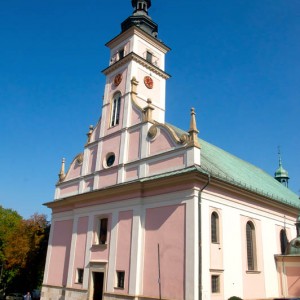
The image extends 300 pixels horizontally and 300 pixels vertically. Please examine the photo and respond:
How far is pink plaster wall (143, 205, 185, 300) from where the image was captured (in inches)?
699

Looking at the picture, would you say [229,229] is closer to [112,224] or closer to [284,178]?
[112,224]

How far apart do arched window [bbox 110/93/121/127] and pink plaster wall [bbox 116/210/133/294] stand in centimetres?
772

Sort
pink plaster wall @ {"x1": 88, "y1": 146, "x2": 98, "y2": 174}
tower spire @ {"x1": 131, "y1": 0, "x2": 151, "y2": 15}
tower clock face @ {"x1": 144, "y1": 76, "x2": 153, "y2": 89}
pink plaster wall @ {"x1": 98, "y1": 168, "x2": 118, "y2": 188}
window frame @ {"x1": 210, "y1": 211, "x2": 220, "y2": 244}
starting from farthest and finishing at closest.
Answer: tower spire @ {"x1": 131, "y1": 0, "x2": 151, "y2": 15} → tower clock face @ {"x1": 144, "y1": 76, "x2": 153, "y2": 89} → pink plaster wall @ {"x1": 88, "y1": 146, "x2": 98, "y2": 174} → pink plaster wall @ {"x1": 98, "y1": 168, "x2": 118, "y2": 188} → window frame @ {"x1": 210, "y1": 211, "x2": 220, "y2": 244}

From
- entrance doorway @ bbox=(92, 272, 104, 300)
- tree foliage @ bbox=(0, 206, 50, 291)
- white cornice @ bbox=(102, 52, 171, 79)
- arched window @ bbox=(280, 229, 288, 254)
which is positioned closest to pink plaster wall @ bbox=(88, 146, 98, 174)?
white cornice @ bbox=(102, 52, 171, 79)

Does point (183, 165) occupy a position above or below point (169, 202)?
above

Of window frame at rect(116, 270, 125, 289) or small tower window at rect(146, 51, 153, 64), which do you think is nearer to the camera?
window frame at rect(116, 270, 125, 289)

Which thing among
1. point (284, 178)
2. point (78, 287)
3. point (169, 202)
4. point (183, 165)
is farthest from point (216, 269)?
point (284, 178)

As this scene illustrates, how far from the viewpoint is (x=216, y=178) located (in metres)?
19.3

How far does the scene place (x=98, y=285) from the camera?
22.5m

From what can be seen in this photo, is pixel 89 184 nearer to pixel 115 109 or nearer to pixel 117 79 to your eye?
pixel 115 109

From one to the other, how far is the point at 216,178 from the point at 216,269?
4.93 metres

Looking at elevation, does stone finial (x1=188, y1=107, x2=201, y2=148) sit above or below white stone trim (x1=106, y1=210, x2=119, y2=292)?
above

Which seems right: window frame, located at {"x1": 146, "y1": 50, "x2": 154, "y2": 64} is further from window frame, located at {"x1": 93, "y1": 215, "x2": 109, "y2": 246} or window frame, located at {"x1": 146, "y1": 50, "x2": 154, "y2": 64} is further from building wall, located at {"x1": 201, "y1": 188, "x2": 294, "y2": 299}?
building wall, located at {"x1": 201, "y1": 188, "x2": 294, "y2": 299}

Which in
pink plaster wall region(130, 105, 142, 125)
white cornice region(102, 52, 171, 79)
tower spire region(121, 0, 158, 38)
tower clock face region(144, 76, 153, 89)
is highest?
tower spire region(121, 0, 158, 38)
